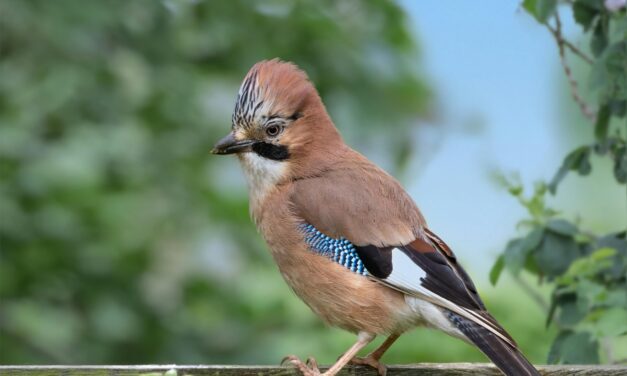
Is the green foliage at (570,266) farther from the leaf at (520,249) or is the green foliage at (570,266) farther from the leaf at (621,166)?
the leaf at (621,166)

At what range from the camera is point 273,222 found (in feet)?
13.6

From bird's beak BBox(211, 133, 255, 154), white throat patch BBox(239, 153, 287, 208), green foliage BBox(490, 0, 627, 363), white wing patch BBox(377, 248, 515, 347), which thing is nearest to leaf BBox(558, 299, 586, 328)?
green foliage BBox(490, 0, 627, 363)

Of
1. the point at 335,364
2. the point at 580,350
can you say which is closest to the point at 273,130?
the point at 335,364

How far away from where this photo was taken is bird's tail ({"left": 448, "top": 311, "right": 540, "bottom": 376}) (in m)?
3.44

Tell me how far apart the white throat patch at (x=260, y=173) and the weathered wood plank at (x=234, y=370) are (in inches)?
29.2

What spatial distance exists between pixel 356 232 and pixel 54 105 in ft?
8.34

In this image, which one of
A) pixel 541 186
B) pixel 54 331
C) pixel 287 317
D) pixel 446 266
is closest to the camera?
pixel 446 266

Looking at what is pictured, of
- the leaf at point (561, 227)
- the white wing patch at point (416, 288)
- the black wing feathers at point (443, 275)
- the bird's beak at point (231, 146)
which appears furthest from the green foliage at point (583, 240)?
the bird's beak at point (231, 146)

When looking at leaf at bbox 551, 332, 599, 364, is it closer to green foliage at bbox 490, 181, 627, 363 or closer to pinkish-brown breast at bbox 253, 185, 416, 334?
green foliage at bbox 490, 181, 627, 363

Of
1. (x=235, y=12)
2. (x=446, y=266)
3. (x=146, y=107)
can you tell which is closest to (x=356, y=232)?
(x=446, y=266)

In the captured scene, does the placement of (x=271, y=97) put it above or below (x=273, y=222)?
above

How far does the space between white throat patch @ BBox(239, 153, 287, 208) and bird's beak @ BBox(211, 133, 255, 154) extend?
6 centimetres

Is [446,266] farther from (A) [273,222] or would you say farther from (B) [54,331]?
(B) [54,331]

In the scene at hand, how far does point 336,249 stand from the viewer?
3.95 m
